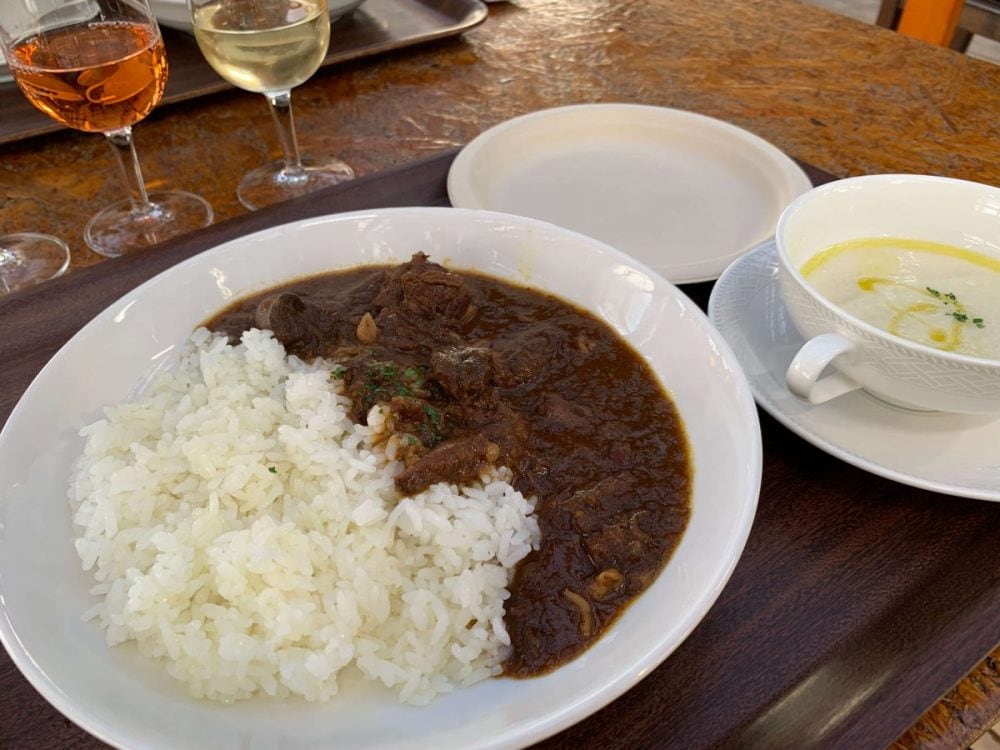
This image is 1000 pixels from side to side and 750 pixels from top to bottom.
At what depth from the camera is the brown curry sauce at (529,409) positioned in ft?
5.69

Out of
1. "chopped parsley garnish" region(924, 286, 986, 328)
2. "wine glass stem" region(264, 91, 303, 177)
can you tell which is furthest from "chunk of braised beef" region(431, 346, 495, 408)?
"wine glass stem" region(264, 91, 303, 177)

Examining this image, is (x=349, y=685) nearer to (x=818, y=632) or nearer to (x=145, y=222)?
(x=818, y=632)

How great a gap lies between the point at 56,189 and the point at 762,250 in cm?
275

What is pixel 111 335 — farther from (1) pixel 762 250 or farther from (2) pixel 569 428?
(1) pixel 762 250

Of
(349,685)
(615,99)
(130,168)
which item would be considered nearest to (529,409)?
(349,685)

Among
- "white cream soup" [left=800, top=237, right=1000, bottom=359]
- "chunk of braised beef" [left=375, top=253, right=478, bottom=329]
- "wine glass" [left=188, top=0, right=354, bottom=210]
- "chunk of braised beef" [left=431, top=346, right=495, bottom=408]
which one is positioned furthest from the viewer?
"wine glass" [left=188, top=0, right=354, bottom=210]

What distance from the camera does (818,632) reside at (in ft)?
5.57

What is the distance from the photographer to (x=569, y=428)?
6.79 feet

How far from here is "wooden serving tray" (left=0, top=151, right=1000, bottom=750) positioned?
155 centimetres

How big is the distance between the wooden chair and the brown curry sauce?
4.67 metres

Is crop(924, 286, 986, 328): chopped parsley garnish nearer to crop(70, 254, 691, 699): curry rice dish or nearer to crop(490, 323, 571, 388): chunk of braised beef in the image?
crop(70, 254, 691, 699): curry rice dish

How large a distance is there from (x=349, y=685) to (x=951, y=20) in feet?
19.3

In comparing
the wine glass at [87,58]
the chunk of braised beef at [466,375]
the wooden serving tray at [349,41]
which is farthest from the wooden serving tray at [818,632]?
the wooden serving tray at [349,41]

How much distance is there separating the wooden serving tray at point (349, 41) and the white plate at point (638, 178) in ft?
3.62
